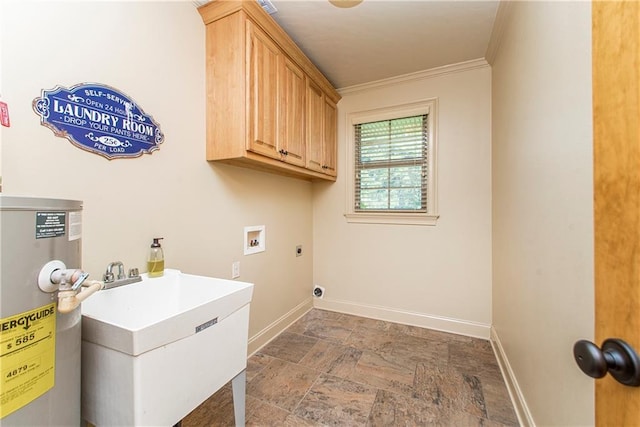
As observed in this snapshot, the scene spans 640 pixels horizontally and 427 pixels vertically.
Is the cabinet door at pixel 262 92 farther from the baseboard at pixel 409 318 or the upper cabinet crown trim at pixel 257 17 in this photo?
the baseboard at pixel 409 318

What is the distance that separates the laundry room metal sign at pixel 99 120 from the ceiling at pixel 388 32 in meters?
1.19

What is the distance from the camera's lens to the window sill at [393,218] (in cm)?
257

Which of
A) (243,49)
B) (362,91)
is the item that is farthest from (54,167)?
(362,91)

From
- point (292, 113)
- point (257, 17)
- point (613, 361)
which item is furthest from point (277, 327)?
point (257, 17)

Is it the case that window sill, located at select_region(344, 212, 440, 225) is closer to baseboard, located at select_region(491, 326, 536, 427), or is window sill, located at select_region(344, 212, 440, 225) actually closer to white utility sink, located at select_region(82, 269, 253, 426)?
baseboard, located at select_region(491, 326, 536, 427)

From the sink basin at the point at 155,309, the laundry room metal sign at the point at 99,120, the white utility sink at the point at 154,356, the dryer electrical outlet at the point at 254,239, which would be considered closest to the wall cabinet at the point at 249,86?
the laundry room metal sign at the point at 99,120

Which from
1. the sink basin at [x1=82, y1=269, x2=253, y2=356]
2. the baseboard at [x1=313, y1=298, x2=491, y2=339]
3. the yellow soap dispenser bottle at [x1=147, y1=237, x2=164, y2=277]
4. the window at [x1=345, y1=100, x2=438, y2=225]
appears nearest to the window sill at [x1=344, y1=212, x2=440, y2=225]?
the window at [x1=345, y1=100, x2=438, y2=225]

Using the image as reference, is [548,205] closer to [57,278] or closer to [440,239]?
[440,239]

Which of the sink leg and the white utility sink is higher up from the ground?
the white utility sink

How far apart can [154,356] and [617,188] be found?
120cm

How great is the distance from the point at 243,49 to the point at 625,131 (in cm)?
175

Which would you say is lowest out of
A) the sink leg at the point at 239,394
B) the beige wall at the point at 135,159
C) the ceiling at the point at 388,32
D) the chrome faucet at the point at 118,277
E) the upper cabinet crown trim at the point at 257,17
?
the sink leg at the point at 239,394

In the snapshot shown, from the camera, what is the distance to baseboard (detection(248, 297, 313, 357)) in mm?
2120

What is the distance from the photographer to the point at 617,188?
0.43 m
